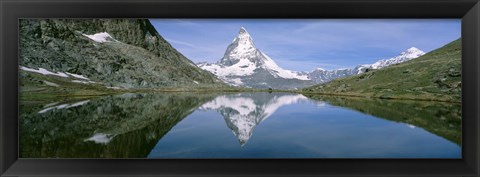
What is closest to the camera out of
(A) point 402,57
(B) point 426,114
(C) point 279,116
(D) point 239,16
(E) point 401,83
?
(D) point 239,16

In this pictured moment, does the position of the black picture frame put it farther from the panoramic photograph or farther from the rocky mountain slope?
the rocky mountain slope

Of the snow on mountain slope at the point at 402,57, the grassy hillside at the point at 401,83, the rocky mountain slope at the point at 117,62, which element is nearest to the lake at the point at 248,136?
the grassy hillside at the point at 401,83

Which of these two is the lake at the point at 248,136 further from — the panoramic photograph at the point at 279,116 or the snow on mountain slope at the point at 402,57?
the snow on mountain slope at the point at 402,57

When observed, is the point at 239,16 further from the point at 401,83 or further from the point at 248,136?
the point at 401,83

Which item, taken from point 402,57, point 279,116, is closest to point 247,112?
point 279,116
